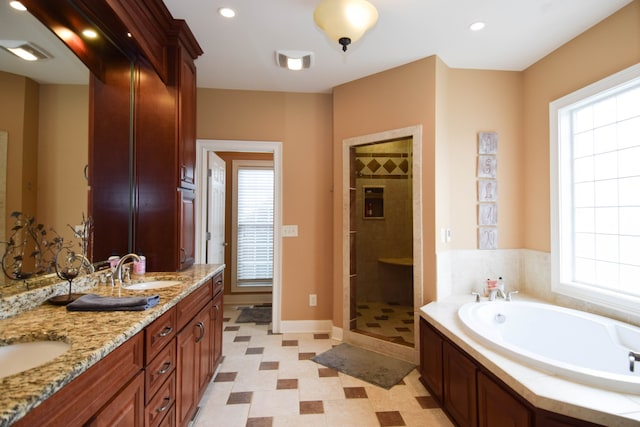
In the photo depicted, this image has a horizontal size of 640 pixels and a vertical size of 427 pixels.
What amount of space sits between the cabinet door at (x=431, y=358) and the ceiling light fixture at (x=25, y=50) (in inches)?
106

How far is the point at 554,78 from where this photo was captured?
2.51m

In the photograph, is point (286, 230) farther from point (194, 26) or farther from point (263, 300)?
point (194, 26)

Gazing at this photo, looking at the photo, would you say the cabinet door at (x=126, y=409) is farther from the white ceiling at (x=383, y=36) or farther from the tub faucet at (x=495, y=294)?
the tub faucet at (x=495, y=294)

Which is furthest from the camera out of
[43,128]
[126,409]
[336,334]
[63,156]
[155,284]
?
[336,334]

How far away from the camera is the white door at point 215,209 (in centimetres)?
337

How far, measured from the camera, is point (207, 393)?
86.3 inches

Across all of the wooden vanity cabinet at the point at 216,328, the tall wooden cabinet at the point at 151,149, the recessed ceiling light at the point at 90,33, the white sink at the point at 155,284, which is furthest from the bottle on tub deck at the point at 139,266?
the recessed ceiling light at the point at 90,33

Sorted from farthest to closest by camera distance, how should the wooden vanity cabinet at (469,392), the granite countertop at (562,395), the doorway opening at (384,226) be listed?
the doorway opening at (384,226) < the wooden vanity cabinet at (469,392) < the granite countertop at (562,395)

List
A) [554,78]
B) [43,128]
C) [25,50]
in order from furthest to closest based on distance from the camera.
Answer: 1. [554,78]
2. [43,128]
3. [25,50]

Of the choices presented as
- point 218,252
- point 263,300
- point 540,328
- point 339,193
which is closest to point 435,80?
point 339,193

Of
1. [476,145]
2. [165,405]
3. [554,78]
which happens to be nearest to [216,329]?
[165,405]

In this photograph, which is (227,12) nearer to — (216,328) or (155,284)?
(155,284)

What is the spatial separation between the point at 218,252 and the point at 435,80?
294 centimetres

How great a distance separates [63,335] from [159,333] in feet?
1.25
